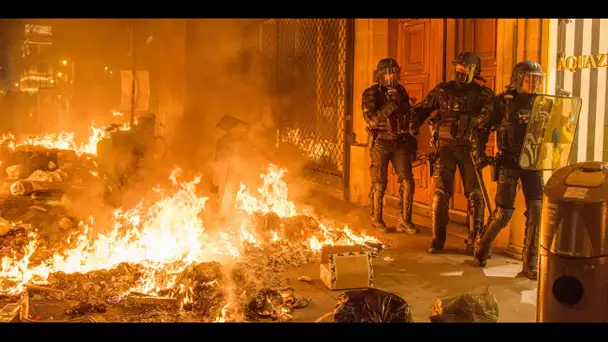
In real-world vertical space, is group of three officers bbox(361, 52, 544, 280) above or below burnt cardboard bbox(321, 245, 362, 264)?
above

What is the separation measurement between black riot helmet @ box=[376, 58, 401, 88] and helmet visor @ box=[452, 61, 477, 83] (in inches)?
45.5

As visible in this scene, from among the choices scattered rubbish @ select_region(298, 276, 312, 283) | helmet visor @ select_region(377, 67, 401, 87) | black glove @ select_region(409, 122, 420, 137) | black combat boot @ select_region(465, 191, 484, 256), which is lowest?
scattered rubbish @ select_region(298, 276, 312, 283)

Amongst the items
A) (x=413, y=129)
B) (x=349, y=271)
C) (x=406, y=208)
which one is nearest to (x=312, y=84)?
(x=406, y=208)

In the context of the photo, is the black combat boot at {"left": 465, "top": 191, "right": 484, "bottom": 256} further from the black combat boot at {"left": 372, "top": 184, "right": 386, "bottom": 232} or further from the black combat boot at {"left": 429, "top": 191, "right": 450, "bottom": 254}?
the black combat boot at {"left": 372, "top": 184, "right": 386, "bottom": 232}

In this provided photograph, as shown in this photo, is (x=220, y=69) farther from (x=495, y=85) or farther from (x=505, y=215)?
(x=505, y=215)

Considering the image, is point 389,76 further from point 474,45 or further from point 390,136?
point 474,45

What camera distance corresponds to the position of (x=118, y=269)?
251 inches

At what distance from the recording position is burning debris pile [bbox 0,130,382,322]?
5574 millimetres

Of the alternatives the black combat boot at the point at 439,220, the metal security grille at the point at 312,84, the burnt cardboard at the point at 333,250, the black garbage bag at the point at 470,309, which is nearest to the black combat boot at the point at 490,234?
the black combat boot at the point at 439,220

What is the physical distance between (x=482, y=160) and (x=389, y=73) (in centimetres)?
205

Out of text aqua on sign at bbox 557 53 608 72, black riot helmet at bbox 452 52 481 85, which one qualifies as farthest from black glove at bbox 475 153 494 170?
text aqua on sign at bbox 557 53 608 72

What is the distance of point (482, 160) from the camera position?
690cm
